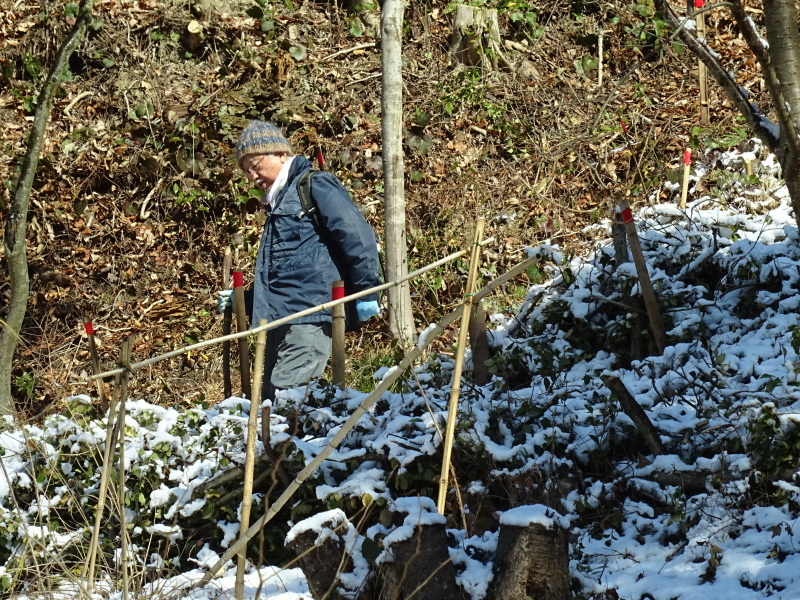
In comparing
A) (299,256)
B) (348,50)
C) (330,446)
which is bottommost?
(330,446)

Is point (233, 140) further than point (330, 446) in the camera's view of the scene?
Yes

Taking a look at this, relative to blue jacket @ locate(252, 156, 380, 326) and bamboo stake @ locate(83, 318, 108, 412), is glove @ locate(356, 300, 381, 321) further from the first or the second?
bamboo stake @ locate(83, 318, 108, 412)

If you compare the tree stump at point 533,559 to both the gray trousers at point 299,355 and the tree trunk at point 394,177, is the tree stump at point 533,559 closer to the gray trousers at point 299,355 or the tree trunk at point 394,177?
the gray trousers at point 299,355

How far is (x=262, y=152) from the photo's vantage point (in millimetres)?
4469

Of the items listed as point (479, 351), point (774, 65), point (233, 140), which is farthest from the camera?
point (233, 140)

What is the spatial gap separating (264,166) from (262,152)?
0.29 ft

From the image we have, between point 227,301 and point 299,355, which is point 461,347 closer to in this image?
point 299,355

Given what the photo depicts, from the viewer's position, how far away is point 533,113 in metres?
8.41

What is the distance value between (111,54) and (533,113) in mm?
4159

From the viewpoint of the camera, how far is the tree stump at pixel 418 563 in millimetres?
2621

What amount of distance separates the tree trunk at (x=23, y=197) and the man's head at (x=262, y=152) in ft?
6.02

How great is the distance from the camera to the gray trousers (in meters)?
4.36

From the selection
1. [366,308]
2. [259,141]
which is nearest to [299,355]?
[366,308]

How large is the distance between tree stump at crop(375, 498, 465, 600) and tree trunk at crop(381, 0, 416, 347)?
310cm
